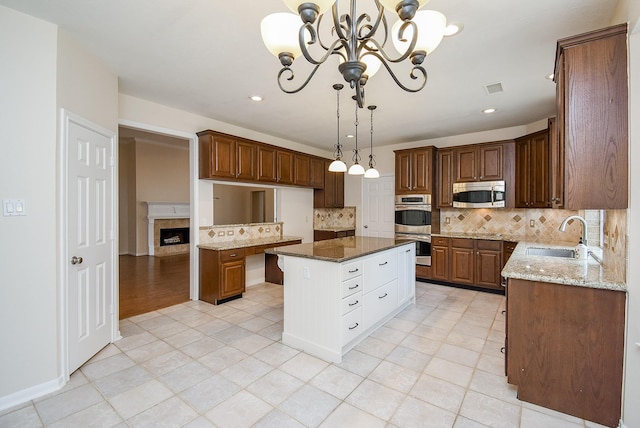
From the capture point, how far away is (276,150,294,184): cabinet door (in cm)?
509

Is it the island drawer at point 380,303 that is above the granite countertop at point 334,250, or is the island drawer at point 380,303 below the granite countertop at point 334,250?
below

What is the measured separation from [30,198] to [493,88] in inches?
172

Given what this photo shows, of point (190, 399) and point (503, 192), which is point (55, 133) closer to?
point (190, 399)

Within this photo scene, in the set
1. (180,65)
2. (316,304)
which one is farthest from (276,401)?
(180,65)

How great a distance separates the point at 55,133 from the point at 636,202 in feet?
12.6

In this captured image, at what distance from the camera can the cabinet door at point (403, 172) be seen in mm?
5312

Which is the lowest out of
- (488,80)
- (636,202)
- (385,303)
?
(385,303)

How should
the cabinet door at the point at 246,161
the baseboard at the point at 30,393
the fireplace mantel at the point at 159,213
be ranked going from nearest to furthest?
1. the baseboard at the point at 30,393
2. the cabinet door at the point at 246,161
3. the fireplace mantel at the point at 159,213

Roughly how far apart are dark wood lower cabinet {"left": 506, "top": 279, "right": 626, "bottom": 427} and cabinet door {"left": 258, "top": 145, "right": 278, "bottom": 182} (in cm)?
373

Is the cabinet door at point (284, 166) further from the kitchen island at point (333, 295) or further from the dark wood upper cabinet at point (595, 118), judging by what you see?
the dark wood upper cabinet at point (595, 118)

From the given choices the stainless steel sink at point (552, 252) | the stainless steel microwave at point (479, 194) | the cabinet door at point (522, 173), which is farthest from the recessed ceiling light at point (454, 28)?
the stainless steel microwave at point (479, 194)

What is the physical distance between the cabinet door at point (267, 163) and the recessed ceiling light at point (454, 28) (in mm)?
3176

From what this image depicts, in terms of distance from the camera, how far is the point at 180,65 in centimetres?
279

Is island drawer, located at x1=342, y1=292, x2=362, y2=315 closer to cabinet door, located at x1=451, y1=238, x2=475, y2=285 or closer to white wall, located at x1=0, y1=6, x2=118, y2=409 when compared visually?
white wall, located at x1=0, y1=6, x2=118, y2=409
